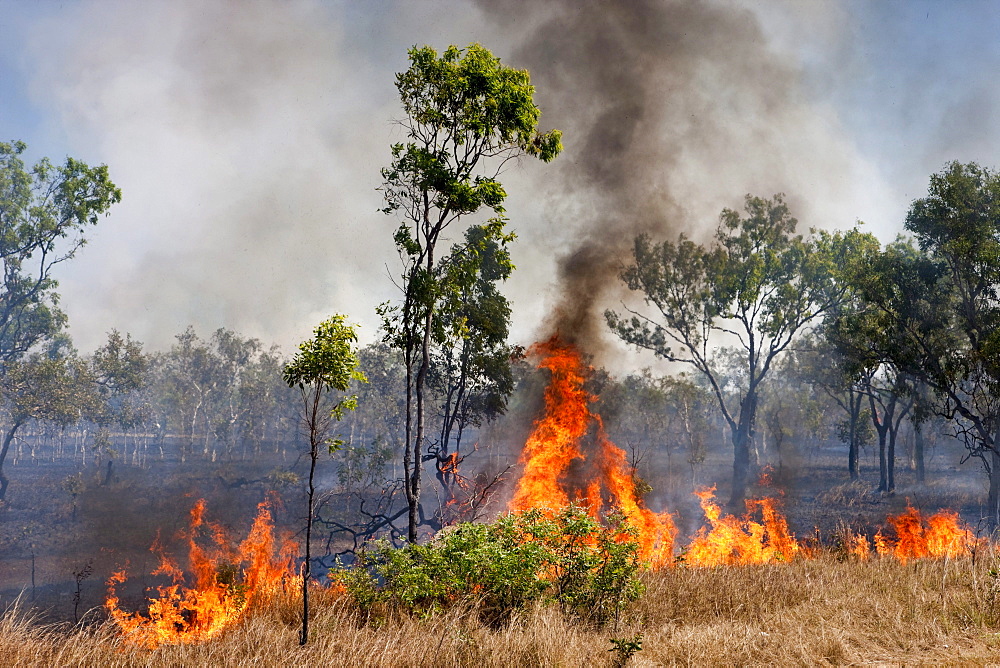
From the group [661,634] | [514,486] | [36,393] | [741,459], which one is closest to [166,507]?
[36,393]

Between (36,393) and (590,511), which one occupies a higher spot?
(36,393)

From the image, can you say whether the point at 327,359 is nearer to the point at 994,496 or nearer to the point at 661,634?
the point at 661,634

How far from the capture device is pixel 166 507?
146 feet

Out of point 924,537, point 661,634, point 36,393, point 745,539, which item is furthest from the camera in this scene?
point 36,393

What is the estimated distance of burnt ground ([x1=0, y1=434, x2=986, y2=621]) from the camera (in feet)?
102

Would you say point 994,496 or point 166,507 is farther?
point 166,507

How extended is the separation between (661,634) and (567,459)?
58.0ft

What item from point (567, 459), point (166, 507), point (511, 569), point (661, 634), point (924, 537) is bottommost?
point (166, 507)

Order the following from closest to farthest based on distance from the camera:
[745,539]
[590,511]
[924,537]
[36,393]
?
[590,511]
[924,537]
[745,539]
[36,393]

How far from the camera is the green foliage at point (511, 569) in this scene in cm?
806

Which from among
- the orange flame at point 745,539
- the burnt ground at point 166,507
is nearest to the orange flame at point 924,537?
the burnt ground at point 166,507

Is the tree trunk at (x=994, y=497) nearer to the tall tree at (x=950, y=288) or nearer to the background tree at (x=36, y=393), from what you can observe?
the tall tree at (x=950, y=288)

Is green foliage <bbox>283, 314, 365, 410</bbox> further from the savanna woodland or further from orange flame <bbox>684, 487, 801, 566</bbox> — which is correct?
orange flame <bbox>684, 487, 801, 566</bbox>

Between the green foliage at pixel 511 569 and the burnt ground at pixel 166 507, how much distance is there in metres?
22.2
